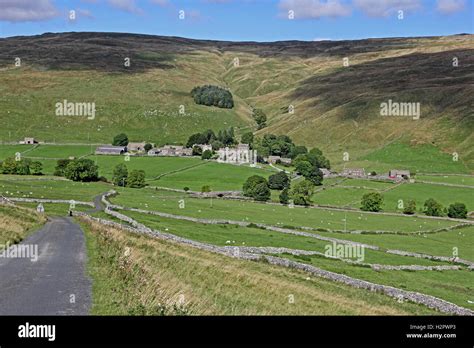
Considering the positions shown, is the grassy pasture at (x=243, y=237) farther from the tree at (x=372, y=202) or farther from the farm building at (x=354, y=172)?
the farm building at (x=354, y=172)

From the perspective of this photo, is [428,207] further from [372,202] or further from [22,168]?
[22,168]

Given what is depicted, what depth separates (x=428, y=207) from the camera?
415 ft

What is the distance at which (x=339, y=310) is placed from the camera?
31156mm

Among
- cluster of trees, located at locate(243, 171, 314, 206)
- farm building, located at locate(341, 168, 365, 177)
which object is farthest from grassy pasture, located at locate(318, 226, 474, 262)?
farm building, located at locate(341, 168, 365, 177)

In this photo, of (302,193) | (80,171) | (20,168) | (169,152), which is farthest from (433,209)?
(20,168)

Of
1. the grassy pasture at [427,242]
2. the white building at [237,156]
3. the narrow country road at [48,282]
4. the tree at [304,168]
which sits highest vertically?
the white building at [237,156]

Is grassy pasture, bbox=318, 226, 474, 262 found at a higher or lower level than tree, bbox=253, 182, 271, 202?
lower

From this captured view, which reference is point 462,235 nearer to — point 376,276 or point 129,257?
point 376,276

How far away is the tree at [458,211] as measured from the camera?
12356cm

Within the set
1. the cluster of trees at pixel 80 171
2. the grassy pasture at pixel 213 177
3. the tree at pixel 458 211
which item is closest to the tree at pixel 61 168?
the cluster of trees at pixel 80 171

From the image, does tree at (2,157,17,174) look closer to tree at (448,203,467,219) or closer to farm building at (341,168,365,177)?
farm building at (341,168,365,177)

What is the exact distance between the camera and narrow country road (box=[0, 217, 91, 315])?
75.4ft

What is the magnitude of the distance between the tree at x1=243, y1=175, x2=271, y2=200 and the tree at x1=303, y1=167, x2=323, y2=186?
25.4m

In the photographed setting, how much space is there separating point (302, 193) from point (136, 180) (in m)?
39.9
